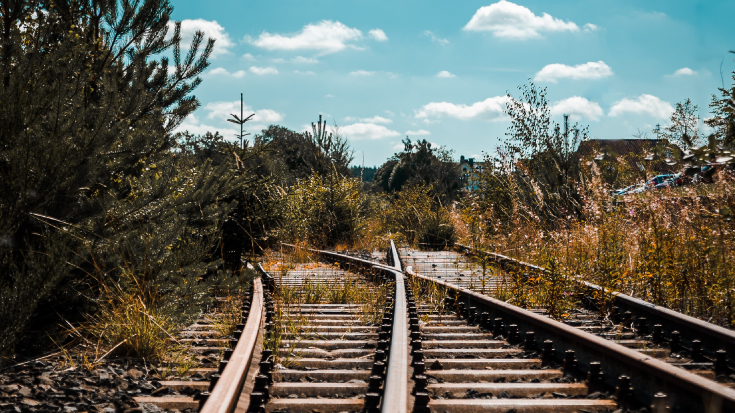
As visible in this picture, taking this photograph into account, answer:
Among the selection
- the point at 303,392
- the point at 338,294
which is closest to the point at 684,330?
the point at 303,392

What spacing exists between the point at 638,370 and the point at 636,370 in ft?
0.07

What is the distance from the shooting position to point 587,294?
601 cm

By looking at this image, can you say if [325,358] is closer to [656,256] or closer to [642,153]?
[656,256]

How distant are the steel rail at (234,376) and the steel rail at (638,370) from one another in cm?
218

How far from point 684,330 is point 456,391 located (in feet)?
7.16

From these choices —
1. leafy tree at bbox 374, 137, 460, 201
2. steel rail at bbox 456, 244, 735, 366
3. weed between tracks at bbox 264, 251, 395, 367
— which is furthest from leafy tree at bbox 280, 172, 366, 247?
leafy tree at bbox 374, 137, 460, 201

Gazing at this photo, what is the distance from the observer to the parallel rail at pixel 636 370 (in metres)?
2.76

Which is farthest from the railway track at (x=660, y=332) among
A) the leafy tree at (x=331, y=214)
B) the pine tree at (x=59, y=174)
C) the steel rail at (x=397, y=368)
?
the leafy tree at (x=331, y=214)

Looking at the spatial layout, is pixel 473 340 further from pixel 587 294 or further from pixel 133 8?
pixel 133 8

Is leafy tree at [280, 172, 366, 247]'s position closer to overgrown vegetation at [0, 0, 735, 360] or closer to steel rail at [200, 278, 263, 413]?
overgrown vegetation at [0, 0, 735, 360]

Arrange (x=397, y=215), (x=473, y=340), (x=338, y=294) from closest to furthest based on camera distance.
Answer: (x=473, y=340) → (x=338, y=294) → (x=397, y=215)

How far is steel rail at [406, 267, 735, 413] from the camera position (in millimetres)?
2748

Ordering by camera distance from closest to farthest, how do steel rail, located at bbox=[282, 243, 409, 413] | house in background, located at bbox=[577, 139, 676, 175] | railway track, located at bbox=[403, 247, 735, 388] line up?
steel rail, located at bbox=[282, 243, 409, 413], house in background, located at bbox=[577, 139, 676, 175], railway track, located at bbox=[403, 247, 735, 388]

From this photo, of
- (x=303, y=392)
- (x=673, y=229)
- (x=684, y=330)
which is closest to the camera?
(x=303, y=392)
